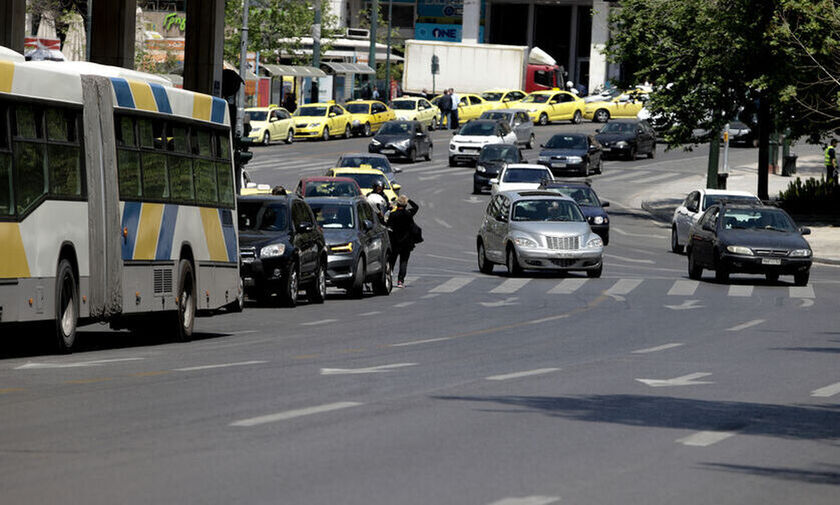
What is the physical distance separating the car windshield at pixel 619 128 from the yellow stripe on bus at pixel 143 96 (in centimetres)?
5409

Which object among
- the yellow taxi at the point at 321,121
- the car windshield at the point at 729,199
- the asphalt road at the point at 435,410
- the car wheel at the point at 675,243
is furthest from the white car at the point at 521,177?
the yellow taxi at the point at 321,121

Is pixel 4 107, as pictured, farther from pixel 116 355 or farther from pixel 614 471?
pixel 614 471

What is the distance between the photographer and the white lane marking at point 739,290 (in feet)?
101

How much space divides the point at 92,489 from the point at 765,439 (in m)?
4.76

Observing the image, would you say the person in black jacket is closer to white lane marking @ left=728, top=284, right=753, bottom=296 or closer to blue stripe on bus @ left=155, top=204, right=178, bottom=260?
white lane marking @ left=728, top=284, right=753, bottom=296

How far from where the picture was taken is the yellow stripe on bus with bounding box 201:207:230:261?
2098 cm

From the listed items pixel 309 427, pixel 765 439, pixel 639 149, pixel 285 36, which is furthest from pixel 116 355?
pixel 285 36

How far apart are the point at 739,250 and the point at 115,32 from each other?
1608cm

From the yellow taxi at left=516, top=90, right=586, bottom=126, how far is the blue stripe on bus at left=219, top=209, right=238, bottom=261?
62.7m

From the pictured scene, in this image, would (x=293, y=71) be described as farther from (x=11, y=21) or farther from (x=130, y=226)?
(x=130, y=226)

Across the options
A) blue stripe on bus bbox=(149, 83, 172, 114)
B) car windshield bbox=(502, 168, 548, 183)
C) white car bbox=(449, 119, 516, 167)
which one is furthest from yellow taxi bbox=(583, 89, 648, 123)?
blue stripe on bus bbox=(149, 83, 172, 114)

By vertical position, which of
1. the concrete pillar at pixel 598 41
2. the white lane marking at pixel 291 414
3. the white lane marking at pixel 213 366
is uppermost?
the concrete pillar at pixel 598 41

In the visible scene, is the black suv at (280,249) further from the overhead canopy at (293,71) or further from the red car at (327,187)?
the overhead canopy at (293,71)

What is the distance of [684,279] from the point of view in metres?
34.9
